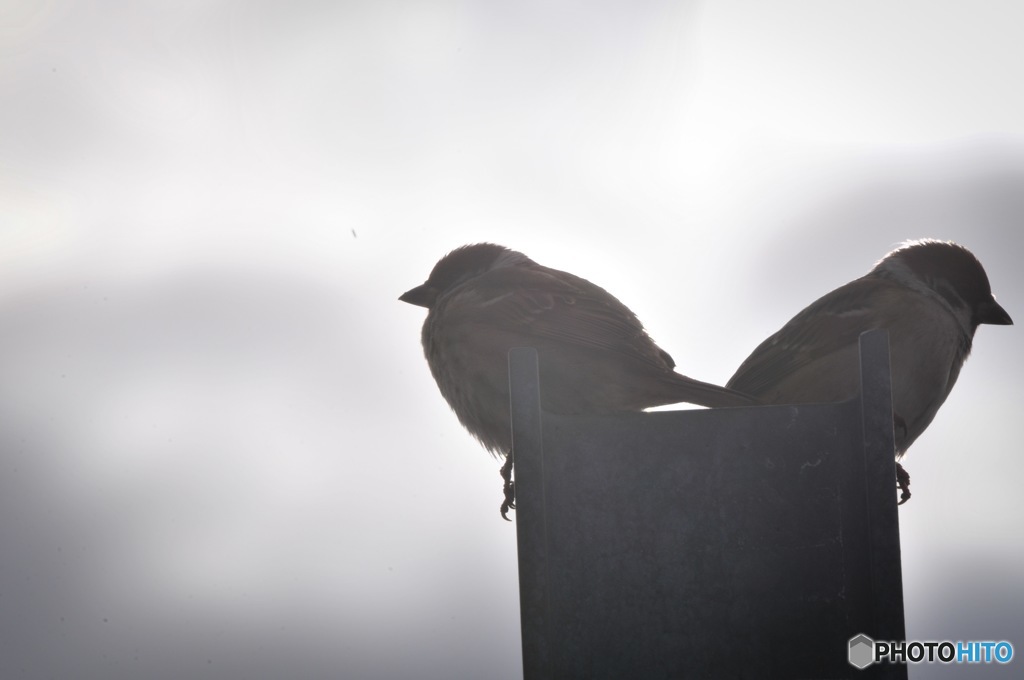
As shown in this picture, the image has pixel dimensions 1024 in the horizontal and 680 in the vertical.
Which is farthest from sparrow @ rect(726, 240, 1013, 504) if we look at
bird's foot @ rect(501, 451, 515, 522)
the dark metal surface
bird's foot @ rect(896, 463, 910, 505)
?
the dark metal surface

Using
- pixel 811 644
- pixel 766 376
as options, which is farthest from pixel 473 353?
pixel 811 644

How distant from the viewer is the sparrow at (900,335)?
196 inches

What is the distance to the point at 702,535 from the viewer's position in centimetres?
278

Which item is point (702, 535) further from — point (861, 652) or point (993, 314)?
point (993, 314)

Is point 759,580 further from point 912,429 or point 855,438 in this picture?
point 912,429

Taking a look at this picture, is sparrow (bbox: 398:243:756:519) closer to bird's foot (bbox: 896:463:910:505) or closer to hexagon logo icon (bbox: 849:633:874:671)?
bird's foot (bbox: 896:463:910:505)

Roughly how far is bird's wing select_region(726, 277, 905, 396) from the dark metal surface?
248cm

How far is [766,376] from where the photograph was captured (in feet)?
17.7

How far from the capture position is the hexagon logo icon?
8.71 feet

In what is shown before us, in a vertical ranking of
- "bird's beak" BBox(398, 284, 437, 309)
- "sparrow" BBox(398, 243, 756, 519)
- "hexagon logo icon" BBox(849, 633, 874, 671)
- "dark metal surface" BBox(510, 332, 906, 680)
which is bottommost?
"hexagon logo icon" BBox(849, 633, 874, 671)

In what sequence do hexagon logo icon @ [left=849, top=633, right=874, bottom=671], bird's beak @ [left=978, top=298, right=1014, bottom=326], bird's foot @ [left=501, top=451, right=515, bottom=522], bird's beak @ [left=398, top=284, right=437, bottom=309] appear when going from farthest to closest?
bird's beak @ [left=398, top=284, right=437, bottom=309] < bird's beak @ [left=978, top=298, right=1014, bottom=326] < bird's foot @ [left=501, top=451, right=515, bottom=522] < hexagon logo icon @ [left=849, top=633, right=874, bottom=671]

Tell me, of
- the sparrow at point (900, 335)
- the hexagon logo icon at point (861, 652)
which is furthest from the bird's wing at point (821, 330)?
the hexagon logo icon at point (861, 652)

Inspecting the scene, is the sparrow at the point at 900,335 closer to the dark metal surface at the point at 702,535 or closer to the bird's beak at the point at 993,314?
the bird's beak at the point at 993,314

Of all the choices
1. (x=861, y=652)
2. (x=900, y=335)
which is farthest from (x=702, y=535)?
(x=900, y=335)
